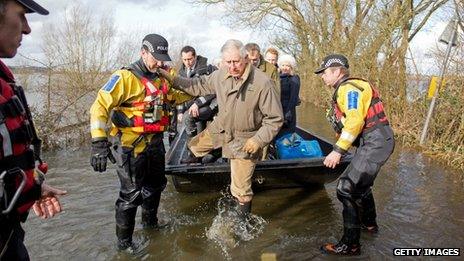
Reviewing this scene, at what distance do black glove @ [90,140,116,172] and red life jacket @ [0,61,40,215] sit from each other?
62.5 inches

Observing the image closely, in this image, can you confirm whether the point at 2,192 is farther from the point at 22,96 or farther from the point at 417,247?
the point at 417,247

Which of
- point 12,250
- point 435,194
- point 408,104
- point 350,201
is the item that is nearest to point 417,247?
point 350,201

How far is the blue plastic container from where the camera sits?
5.88 m

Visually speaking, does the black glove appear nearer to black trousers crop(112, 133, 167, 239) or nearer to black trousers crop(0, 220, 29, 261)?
black trousers crop(112, 133, 167, 239)

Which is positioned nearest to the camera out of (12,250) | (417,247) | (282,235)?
(12,250)

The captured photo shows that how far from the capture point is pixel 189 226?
5.11m

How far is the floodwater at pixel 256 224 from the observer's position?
444 centimetres

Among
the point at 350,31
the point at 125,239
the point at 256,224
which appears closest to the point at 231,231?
the point at 256,224

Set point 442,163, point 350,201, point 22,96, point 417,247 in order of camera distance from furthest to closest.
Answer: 1. point 442,163
2. point 417,247
3. point 350,201
4. point 22,96

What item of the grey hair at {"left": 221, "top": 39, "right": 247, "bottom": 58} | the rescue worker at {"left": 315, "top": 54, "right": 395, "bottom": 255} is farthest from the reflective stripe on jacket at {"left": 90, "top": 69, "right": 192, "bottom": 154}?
the rescue worker at {"left": 315, "top": 54, "right": 395, "bottom": 255}

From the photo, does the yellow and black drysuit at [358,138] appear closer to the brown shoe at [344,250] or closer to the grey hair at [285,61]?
the brown shoe at [344,250]

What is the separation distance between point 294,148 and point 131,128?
272cm

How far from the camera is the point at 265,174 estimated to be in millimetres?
5402

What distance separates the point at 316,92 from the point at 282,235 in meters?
15.9
